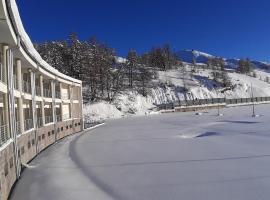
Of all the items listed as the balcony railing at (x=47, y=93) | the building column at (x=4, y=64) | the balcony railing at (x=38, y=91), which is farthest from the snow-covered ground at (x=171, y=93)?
the building column at (x=4, y=64)

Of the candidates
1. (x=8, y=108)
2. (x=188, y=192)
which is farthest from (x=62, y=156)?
(x=188, y=192)

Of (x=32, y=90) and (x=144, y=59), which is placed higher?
(x=144, y=59)

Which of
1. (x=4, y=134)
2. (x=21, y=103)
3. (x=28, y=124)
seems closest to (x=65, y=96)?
(x=28, y=124)

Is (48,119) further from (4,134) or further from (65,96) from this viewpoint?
(4,134)

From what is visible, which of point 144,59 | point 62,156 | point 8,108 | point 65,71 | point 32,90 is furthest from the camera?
point 144,59

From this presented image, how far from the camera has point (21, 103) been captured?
70.6ft

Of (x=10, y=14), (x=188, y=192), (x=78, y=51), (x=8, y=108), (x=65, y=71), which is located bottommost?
(x=188, y=192)

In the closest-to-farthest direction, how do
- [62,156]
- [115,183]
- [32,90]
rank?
1. [115,183]
2. [62,156]
3. [32,90]

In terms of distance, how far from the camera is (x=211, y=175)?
13.3 metres

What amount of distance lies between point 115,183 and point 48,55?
65035mm

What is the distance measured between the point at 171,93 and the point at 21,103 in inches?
2856

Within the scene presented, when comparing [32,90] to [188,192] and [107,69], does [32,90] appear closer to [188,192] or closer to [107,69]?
[188,192]

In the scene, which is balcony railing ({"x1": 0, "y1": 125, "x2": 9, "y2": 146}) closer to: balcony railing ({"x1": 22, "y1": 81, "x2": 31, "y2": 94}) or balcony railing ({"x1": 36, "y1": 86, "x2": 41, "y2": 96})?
balcony railing ({"x1": 22, "y1": 81, "x2": 31, "y2": 94})

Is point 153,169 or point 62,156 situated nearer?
point 153,169
